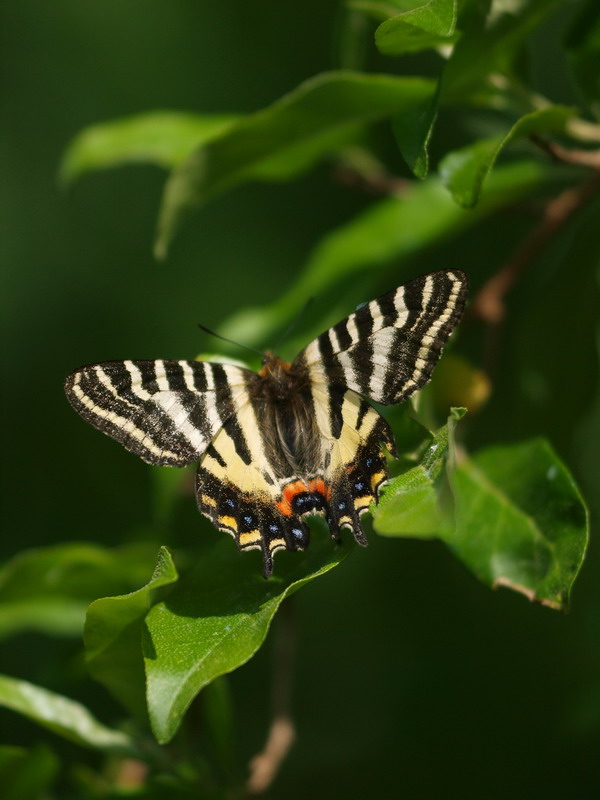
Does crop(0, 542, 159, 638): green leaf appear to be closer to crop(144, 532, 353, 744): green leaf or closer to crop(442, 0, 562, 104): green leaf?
crop(144, 532, 353, 744): green leaf

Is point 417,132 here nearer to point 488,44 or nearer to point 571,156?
point 488,44

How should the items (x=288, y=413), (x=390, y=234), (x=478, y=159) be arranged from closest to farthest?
1. (x=478, y=159)
2. (x=288, y=413)
3. (x=390, y=234)

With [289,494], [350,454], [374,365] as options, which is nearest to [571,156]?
[374,365]

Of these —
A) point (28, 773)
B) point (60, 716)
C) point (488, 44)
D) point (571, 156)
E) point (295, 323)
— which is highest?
point (488, 44)

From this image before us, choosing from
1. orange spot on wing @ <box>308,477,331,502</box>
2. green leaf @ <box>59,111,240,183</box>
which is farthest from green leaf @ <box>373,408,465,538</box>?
green leaf @ <box>59,111,240,183</box>

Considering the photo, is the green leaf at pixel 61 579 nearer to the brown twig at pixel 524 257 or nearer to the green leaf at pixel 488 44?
the brown twig at pixel 524 257

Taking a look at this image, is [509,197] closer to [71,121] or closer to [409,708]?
[409,708]
